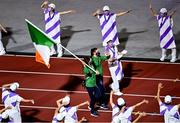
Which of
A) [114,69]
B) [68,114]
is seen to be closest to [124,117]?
[68,114]

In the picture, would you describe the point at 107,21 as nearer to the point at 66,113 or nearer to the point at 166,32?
the point at 166,32

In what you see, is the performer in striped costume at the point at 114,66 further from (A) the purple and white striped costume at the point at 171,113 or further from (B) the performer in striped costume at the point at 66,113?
(B) the performer in striped costume at the point at 66,113

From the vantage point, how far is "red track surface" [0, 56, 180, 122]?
1758 centimetres

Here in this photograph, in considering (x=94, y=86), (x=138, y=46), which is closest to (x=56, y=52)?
(x=138, y=46)

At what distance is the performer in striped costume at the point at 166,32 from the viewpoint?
20.2 meters

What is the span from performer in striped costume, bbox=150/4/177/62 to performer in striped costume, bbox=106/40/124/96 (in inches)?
119

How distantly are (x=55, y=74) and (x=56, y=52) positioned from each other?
1886 millimetres

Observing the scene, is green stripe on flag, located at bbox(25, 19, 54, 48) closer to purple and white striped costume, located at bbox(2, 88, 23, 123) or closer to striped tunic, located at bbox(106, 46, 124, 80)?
purple and white striped costume, located at bbox(2, 88, 23, 123)

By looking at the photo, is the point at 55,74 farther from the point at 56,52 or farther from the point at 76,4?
the point at 76,4

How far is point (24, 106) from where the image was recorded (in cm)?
1795

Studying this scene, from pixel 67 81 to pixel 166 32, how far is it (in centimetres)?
407

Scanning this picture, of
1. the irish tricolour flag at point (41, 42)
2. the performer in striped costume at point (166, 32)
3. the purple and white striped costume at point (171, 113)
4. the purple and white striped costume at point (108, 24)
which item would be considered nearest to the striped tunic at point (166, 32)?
the performer in striped costume at point (166, 32)

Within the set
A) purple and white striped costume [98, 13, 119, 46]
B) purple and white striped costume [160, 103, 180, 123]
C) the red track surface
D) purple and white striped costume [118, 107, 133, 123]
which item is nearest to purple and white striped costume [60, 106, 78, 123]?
purple and white striped costume [118, 107, 133, 123]

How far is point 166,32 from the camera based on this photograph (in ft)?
66.9
